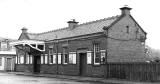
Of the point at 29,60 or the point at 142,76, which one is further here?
the point at 29,60

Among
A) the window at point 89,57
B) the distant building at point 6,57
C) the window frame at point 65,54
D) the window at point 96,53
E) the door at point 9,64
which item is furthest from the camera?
the door at point 9,64

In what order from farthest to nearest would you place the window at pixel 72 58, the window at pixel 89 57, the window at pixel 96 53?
the window at pixel 72 58
the window at pixel 89 57
the window at pixel 96 53

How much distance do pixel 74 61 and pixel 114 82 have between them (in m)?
9.92

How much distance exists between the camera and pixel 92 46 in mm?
29328

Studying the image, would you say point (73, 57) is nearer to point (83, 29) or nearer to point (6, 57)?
point (83, 29)

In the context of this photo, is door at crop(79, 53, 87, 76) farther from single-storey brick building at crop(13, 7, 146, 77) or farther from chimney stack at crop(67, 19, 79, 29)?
chimney stack at crop(67, 19, 79, 29)

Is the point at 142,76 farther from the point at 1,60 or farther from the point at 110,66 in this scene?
the point at 1,60

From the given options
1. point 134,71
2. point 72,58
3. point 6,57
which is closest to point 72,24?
point 72,58

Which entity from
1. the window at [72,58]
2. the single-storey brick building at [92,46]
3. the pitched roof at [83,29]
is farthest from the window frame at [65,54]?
the pitched roof at [83,29]

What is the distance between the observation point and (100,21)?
104 ft

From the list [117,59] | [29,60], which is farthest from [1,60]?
[117,59]

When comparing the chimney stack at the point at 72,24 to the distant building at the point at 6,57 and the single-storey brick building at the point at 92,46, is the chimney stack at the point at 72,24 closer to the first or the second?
the single-storey brick building at the point at 92,46

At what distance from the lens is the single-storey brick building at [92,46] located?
27786 millimetres

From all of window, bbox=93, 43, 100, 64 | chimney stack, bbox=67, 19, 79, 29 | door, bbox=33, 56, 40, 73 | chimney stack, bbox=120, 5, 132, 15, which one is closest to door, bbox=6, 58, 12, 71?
door, bbox=33, 56, 40, 73
